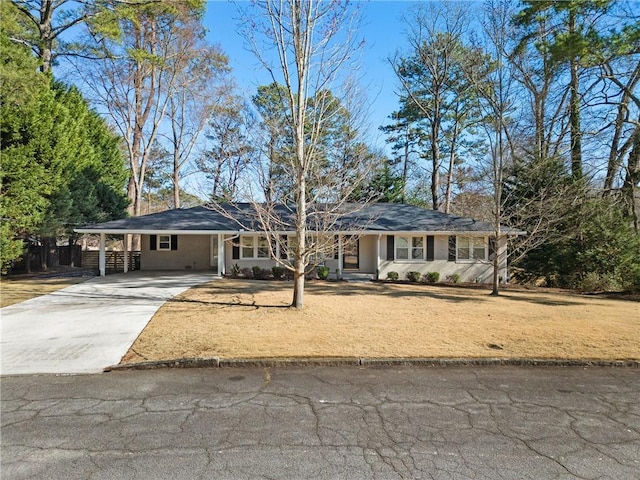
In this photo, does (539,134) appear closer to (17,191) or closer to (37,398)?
(37,398)

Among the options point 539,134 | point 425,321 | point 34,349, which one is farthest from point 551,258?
point 34,349

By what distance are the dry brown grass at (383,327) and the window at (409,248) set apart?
574 cm

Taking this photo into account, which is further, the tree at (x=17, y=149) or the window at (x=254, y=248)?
the window at (x=254, y=248)

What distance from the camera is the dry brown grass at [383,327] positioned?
6414 millimetres

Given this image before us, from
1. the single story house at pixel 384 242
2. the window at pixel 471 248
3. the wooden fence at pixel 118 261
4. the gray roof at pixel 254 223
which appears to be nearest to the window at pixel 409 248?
the single story house at pixel 384 242

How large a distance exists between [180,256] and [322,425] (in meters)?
18.8

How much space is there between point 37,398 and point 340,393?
11.8 feet

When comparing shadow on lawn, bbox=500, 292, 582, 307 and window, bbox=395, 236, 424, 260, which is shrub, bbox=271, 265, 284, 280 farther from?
shadow on lawn, bbox=500, 292, 582, 307

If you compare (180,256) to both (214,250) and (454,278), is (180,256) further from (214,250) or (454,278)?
(454,278)

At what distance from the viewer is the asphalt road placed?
10.3 feet

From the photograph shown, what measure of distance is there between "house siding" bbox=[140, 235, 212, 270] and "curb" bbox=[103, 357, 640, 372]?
608 inches

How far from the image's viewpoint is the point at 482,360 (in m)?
5.96

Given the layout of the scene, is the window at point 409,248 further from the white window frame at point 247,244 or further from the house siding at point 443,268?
the white window frame at point 247,244

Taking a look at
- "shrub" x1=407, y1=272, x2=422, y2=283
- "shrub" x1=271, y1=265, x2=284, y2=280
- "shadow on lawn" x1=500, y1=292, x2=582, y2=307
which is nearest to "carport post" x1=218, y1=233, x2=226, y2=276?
"shrub" x1=271, y1=265, x2=284, y2=280
